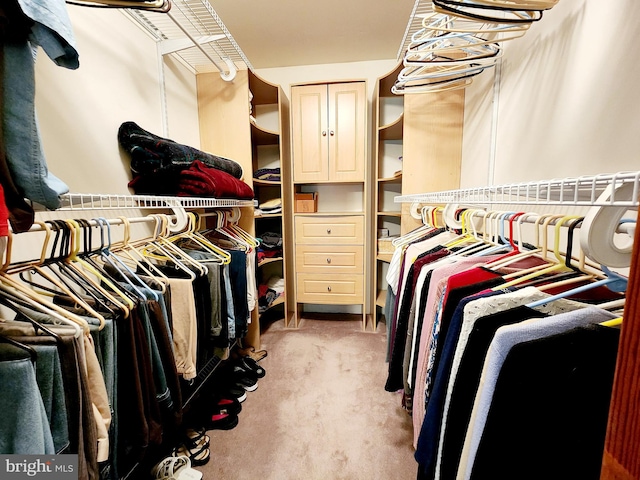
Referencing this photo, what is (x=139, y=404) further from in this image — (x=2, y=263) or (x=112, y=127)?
(x=112, y=127)

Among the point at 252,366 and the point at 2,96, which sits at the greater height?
the point at 2,96

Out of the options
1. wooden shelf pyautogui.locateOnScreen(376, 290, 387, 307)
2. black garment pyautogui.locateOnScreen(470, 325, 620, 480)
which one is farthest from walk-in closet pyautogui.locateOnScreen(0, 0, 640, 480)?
wooden shelf pyautogui.locateOnScreen(376, 290, 387, 307)

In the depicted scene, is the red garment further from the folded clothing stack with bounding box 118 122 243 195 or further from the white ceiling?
the white ceiling

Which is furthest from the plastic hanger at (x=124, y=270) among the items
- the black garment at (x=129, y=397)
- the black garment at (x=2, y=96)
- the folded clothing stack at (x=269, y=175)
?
the folded clothing stack at (x=269, y=175)

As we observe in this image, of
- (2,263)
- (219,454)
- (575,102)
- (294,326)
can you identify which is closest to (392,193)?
(294,326)

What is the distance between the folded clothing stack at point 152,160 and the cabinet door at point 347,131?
48.7 inches

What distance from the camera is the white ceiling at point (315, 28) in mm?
1769

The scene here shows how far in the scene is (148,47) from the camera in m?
1.68

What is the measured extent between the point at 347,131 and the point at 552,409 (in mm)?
2257

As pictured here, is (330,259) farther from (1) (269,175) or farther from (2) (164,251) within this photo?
(2) (164,251)

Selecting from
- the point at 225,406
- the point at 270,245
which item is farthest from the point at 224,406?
the point at 270,245

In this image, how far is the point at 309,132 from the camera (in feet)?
7.88

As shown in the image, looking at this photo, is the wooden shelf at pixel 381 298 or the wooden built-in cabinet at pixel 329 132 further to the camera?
the wooden shelf at pixel 381 298

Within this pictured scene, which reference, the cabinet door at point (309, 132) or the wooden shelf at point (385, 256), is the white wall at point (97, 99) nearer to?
the cabinet door at point (309, 132)
